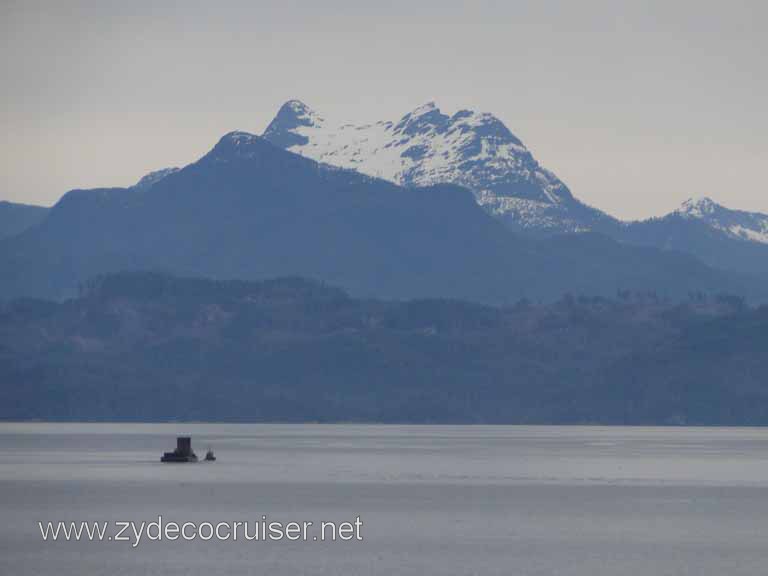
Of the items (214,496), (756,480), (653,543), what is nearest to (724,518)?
(653,543)

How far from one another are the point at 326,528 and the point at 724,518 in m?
32.9

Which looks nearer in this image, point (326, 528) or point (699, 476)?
point (326, 528)

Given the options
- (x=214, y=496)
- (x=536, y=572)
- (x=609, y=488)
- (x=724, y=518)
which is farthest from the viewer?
(x=609, y=488)

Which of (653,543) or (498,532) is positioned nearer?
(653,543)

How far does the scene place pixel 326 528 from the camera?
121562 millimetres

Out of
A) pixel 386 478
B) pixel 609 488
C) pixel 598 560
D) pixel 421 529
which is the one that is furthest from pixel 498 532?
pixel 386 478

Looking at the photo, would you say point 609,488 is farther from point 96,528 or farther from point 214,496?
Answer: point 96,528

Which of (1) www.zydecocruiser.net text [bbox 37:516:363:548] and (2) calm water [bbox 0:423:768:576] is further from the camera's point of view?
(1) www.zydecocruiser.net text [bbox 37:516:363:548]

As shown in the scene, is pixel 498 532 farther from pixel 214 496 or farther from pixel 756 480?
pixel 756 480

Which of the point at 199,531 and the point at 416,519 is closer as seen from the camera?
the point at 199,531

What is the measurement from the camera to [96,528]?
118562 millimetres

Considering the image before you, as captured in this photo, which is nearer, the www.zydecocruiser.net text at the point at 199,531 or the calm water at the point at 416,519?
the calm water at the point at 416,519

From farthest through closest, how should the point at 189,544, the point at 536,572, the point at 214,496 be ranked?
the point at 214,496, the point at 189,544, the point at 536,572

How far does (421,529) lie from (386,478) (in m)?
68.9
